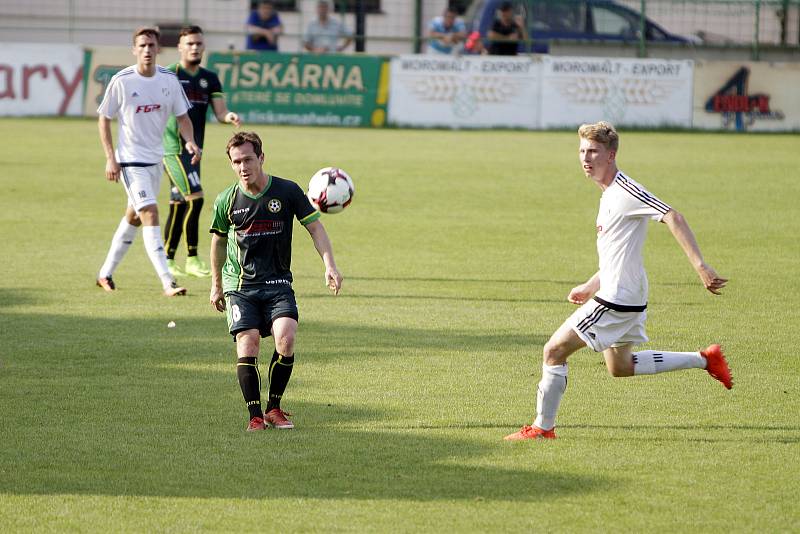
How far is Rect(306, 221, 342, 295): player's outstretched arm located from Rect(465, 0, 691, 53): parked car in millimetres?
24528

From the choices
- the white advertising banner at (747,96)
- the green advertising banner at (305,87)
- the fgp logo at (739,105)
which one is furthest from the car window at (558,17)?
the green advertising banner at (305,87)

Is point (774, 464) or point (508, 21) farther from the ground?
point (508, 21)

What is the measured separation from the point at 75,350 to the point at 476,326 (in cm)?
309

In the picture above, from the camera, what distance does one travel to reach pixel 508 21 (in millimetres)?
30234

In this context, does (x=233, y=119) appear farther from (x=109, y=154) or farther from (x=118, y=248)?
(x=118, y=248)

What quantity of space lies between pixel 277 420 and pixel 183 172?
19.6 feet

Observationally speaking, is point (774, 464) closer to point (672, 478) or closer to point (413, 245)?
point (672, 478)

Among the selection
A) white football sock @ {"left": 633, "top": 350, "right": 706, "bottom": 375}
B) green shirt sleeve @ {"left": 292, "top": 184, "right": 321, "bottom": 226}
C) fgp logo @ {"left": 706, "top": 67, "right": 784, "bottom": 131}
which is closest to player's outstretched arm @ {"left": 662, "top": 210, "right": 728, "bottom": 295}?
white football sock @ {"left": 633, "top": 350, "right": 706, "bottom": 375}

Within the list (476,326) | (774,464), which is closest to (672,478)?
(774,464)

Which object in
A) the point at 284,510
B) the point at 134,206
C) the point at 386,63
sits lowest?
the point at 284,510

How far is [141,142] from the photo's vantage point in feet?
37.9

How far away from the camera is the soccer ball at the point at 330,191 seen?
9562 mm

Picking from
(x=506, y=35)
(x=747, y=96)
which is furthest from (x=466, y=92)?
(x=747, y=96)

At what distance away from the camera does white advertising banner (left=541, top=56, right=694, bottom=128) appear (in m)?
28.2
